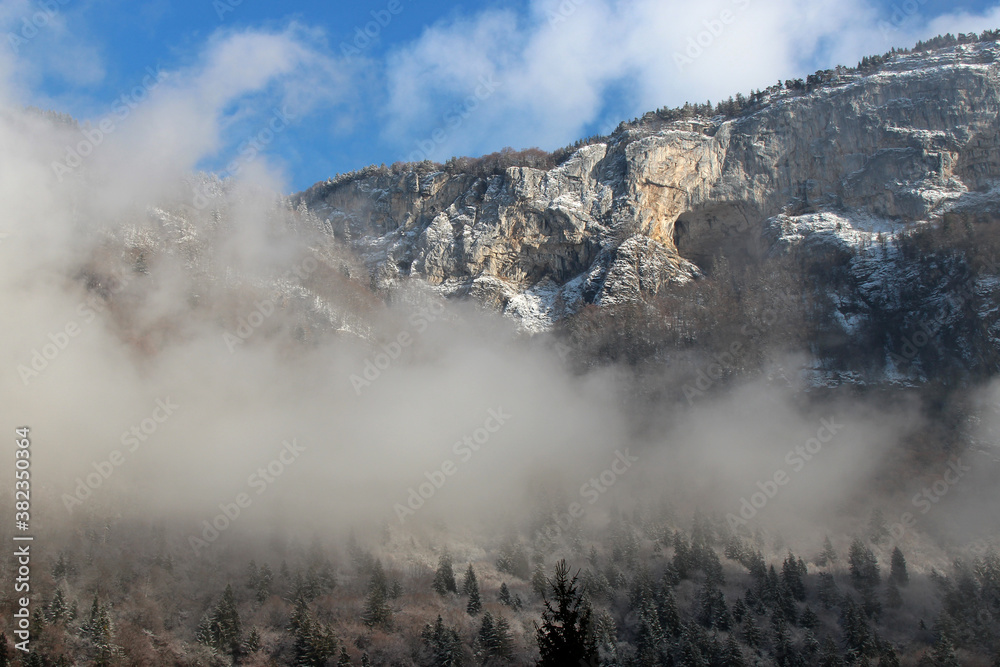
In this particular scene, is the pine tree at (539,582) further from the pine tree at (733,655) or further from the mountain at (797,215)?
the mountain at (797,215)

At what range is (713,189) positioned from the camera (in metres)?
156

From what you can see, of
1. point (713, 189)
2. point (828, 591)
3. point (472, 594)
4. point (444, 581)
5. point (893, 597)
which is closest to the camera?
point (472, 594)

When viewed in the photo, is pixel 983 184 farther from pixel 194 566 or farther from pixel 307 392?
pixel 194 566

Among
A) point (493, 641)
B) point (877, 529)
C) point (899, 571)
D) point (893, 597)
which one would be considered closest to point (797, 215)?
point (877, 529)

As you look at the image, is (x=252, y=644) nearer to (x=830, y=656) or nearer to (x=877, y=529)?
(x=830, y=656)

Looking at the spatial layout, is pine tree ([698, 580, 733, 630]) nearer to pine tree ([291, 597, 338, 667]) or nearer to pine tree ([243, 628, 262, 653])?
pine tree ([291, 597, 338, 667])

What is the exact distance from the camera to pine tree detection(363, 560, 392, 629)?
8031 centimetres

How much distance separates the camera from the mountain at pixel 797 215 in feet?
428

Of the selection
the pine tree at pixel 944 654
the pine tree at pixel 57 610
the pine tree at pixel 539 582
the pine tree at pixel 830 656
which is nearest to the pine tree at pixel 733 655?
the pine tree at pixel 830 656

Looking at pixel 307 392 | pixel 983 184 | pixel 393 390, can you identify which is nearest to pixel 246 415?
pixel 307 392

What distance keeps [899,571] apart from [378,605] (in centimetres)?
6096

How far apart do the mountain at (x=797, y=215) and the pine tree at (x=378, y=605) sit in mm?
→ 75957

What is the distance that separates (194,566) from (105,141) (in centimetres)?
12206

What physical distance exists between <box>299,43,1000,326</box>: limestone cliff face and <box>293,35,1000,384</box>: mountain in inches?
11.7
